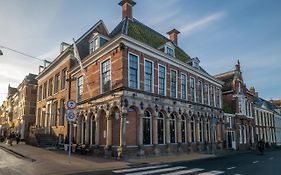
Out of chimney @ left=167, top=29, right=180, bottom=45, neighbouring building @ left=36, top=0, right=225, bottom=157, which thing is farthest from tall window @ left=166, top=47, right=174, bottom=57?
chimney @ left=167, top=29, right=180, bottom=45

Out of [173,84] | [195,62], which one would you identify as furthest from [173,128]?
[195,62]

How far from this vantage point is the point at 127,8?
25.1m

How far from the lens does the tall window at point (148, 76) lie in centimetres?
2098

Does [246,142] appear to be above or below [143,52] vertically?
below

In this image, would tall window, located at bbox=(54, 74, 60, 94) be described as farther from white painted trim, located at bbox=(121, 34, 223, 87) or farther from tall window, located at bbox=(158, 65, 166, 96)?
white painted trim, located at bbox=(121, 34, 223, 87)

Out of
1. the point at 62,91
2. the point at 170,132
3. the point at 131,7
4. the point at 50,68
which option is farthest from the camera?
the point at 50,68

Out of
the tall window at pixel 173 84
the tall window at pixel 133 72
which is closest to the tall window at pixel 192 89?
the tall window at pixel 173 84

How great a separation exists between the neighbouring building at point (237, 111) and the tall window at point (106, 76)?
21272mm

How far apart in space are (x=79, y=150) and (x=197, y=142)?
12809 millimetres

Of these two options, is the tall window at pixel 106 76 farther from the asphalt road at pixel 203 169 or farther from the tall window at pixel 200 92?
the tall window at pixel 200 92

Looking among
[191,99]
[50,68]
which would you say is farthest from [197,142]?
[50,68]

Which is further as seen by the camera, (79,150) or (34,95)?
(34,95)

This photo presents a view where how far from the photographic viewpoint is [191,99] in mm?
26875

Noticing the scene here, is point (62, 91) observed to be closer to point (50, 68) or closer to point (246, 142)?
point (50, 68)
